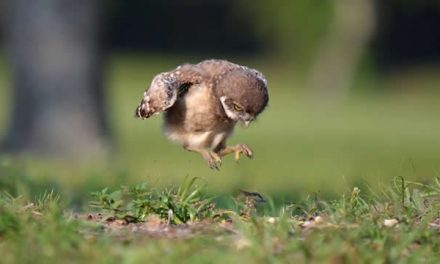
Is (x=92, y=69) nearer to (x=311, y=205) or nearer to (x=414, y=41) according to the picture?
(x=311, y=205)

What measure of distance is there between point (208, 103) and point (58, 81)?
12258 mm

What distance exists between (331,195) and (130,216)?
308cm

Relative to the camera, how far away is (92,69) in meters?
22.5

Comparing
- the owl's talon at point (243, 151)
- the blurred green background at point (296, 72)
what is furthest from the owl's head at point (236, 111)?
the blurred green background at point (296, 72)

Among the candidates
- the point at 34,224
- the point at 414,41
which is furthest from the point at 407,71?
the point at 34,224

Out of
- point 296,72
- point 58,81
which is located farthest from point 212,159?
point 296,72

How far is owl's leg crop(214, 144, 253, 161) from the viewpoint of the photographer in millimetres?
10133

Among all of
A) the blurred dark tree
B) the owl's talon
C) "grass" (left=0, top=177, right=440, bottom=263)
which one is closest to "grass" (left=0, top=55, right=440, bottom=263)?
"grass" (left=0, top=177, right=440, bottom=263)

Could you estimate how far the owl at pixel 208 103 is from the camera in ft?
32.4

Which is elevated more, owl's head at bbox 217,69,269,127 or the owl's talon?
owl's head at bbox 217,69,269,127

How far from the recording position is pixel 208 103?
33.2ft

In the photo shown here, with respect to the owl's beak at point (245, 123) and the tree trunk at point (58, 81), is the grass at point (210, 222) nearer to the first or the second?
the owl's beak at point (245, 123)

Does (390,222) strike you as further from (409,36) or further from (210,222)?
(409,36)

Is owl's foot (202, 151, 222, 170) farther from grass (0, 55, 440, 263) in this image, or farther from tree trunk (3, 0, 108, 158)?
tree trunk (3, 0, 108, 158)
